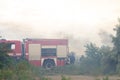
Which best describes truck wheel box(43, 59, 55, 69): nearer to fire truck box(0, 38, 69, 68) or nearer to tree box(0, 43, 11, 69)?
fire truck box(0, 38, 69, 68)

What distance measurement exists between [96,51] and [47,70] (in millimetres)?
5260

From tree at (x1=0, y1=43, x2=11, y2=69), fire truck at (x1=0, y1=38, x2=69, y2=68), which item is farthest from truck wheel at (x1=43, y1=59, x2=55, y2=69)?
tree at (x1=0, y1=43, x2=11, y2=69)

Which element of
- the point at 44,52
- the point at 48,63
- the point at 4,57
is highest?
the point at 44,52

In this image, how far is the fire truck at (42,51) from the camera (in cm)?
3319

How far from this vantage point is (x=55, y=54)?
3356 centimetres

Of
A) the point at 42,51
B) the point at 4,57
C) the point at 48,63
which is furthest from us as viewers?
the point at 42,51

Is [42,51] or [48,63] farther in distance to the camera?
[42,51]

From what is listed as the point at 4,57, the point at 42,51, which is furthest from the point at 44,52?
the point at 4,57

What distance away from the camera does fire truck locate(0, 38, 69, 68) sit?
33.2 metres

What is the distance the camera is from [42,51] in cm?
3347

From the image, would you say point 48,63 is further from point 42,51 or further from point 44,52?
point 42,51

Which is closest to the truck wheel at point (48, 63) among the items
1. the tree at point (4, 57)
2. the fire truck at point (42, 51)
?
the fire truck at point (42, 51)

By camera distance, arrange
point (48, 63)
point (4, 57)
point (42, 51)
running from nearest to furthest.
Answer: point (4, 57) < point (48, 63) < point (42, 51)

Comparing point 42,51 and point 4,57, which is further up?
point 42,51
